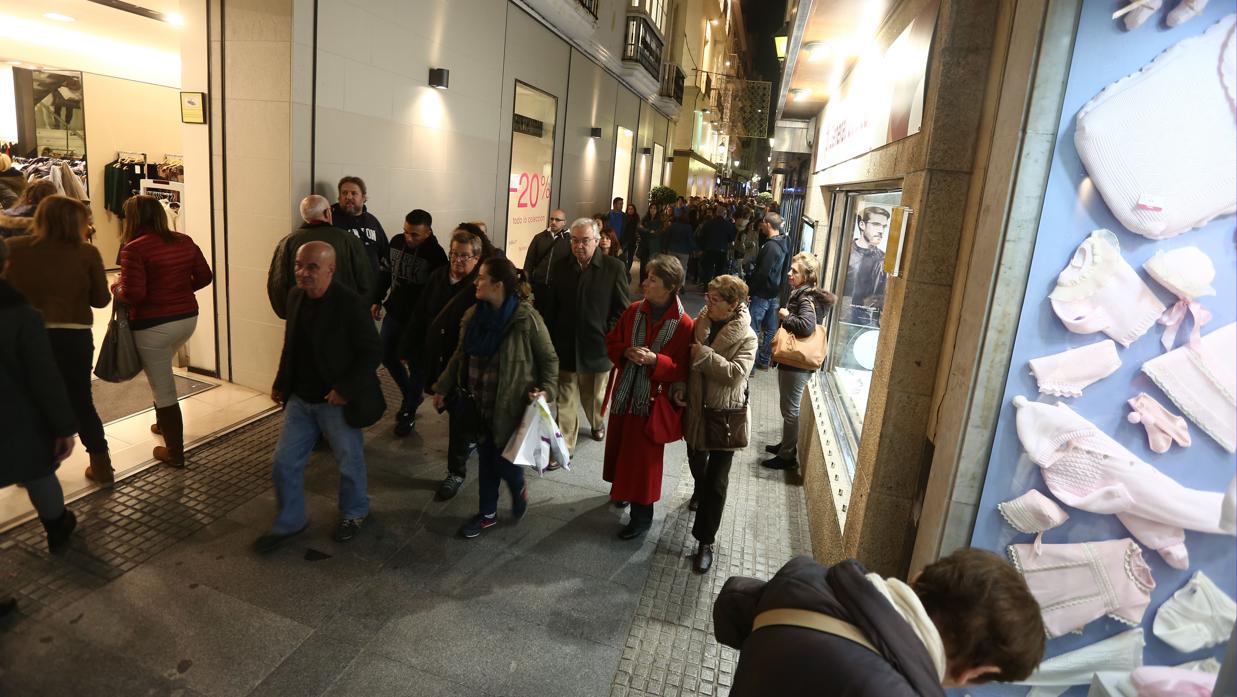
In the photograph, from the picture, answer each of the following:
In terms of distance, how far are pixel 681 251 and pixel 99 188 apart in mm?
10513

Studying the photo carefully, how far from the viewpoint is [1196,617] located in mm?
2320

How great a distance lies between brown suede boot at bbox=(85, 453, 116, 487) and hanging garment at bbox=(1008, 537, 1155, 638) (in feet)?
17.6

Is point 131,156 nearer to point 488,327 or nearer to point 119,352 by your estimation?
point 119,352

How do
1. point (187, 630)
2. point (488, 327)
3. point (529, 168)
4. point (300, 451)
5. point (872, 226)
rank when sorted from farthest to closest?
point (529, 168)
point (872, 226)
point (488, 327)
point (300, 451)
point (187, 630)

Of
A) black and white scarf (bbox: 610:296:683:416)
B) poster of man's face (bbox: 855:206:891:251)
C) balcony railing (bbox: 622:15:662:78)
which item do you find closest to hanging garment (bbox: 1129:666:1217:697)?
black and white scarf (bbox: 610:296:683:416)

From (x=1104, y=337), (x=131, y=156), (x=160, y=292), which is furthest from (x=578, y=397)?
(x=131, y=156)

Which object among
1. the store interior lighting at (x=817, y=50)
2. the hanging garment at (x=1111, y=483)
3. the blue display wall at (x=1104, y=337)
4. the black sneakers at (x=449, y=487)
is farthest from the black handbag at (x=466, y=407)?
the store interior lighting at (x=817, y=50)

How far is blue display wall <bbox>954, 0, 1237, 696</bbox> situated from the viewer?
2.20 metres

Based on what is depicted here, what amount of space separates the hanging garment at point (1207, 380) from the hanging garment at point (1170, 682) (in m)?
0.75

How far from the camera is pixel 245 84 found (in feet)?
19.8

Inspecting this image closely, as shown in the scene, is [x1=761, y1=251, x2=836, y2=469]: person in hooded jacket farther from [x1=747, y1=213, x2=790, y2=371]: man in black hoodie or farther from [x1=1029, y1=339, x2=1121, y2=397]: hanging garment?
[x1=1029, y1=339, x2=1121, y2=397]: hanging garment

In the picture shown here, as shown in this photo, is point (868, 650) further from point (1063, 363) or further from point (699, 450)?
point (699, 450)

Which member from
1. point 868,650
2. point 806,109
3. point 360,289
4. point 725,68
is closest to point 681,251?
point 806,109

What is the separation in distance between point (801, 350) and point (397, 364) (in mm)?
3468
